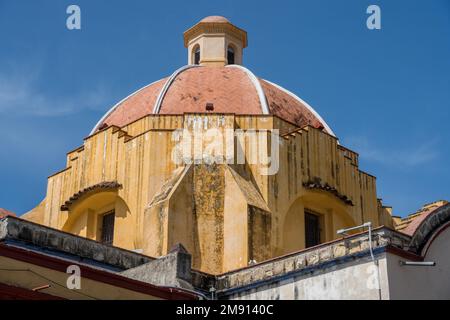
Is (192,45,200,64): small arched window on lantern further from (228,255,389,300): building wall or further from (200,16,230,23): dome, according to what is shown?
(228,255,389,300): building wall

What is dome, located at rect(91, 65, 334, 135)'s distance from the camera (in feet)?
86.0

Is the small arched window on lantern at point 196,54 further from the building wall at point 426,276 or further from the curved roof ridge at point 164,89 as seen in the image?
the building wall at point 426,276

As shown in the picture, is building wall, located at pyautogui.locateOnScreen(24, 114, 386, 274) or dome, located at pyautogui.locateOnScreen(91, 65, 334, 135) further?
dome, located at pyautogui.locateOnScreen(91, 65, 334, 135)

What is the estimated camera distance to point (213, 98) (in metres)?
26.4

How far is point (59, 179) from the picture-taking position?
88.0 feet

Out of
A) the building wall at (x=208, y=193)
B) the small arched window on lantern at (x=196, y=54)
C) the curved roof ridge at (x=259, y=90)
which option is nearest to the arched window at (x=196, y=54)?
the small arched window on lantern at (x=196, y=54)

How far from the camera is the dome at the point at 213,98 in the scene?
86.0 feet

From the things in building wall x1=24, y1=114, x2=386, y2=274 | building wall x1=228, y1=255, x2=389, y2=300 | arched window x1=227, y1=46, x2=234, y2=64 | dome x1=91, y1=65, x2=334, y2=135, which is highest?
arched window x1=227, y1=46, x2=234, y2=64

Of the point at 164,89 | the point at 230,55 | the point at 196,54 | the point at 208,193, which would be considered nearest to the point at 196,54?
the point at 196,54

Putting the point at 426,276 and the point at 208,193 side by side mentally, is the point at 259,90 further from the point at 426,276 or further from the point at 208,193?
the point at 426,276

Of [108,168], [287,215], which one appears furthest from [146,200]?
[287,215]

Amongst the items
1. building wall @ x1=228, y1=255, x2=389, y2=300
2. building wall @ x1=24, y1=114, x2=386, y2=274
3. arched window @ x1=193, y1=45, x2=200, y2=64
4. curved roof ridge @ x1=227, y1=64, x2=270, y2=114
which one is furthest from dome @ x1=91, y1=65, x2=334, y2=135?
building wall @ x1=228, y1=255, x2=389, y2=300

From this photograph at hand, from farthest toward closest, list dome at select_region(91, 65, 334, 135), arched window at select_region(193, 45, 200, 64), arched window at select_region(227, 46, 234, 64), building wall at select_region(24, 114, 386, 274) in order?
1. arched window at select_region(193, 45, 200, 64)
2. arched window at select_region(227, 46, 234, 64)
3. dome at select_region(91, 65, 334, 135)
4. building wall at select_region(24, 114, 386, 274)
